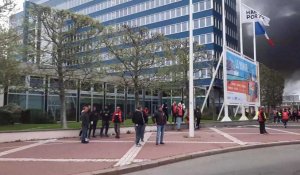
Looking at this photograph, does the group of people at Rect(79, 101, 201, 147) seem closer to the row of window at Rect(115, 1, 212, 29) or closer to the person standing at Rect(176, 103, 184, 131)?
the person standing at Rect(176, 103, 184, 131)

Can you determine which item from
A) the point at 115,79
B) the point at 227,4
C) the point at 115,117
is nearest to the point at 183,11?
the point at 227,4

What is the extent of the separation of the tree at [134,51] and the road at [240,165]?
2132cm

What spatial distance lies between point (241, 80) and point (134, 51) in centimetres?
1017

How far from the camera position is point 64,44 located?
2705cm

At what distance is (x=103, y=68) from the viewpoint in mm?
30859

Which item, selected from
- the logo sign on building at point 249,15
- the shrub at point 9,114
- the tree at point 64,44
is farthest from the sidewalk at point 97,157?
the logo sign on building at point 249,15

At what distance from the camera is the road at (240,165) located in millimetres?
10898

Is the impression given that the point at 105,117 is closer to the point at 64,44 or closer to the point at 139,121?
the point at 139,121

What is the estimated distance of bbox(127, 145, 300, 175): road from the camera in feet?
35.8

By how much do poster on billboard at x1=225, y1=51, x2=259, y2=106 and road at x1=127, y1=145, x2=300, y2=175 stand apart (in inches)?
815

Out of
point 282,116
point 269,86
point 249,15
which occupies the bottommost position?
point 282,116

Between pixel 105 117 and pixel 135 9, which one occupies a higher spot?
pixel 135 9

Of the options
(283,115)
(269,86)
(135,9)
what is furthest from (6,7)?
(135,9)

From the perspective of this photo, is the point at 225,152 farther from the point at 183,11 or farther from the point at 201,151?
the point at 183,11
